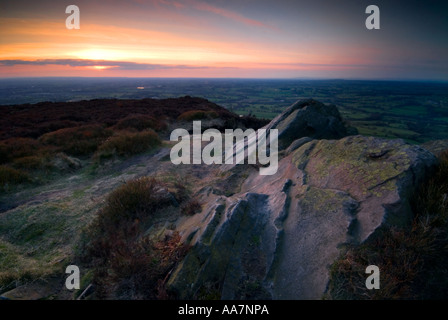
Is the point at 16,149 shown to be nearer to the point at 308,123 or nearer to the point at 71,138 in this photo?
the point at 71,138

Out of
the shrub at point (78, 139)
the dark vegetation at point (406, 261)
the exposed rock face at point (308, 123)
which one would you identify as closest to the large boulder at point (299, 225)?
the dark vegetation at point (406, 261)

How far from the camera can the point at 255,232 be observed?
5109 millimetres

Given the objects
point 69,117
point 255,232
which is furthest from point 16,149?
point 255,232

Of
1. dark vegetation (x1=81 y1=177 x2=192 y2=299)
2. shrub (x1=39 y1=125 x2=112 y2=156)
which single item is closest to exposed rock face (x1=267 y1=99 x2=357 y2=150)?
dark vegetation (x1=81 y1=177 x2=192 y2=299)

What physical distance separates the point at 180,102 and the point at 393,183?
113 ft

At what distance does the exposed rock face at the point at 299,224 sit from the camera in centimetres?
415

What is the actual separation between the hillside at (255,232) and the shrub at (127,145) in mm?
4933

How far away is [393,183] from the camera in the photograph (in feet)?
16.0

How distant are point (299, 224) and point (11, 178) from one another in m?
12.9

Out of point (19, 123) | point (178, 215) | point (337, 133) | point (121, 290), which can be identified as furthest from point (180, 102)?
point (121, 290)

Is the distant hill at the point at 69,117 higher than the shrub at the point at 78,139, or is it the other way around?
the distant hill at the point at 69,117
